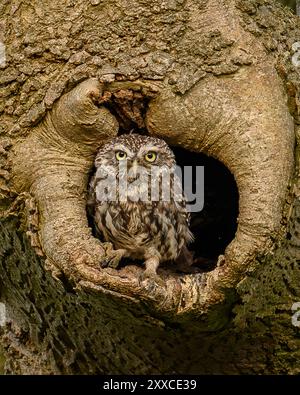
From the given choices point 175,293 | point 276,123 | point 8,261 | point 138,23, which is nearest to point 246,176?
point 276,123

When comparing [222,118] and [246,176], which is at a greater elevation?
[222,118]

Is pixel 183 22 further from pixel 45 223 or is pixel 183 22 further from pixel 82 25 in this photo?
pixel 45 223

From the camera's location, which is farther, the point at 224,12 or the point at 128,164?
the point at 128,164

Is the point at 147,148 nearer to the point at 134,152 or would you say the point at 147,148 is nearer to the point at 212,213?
the point at 134,152
